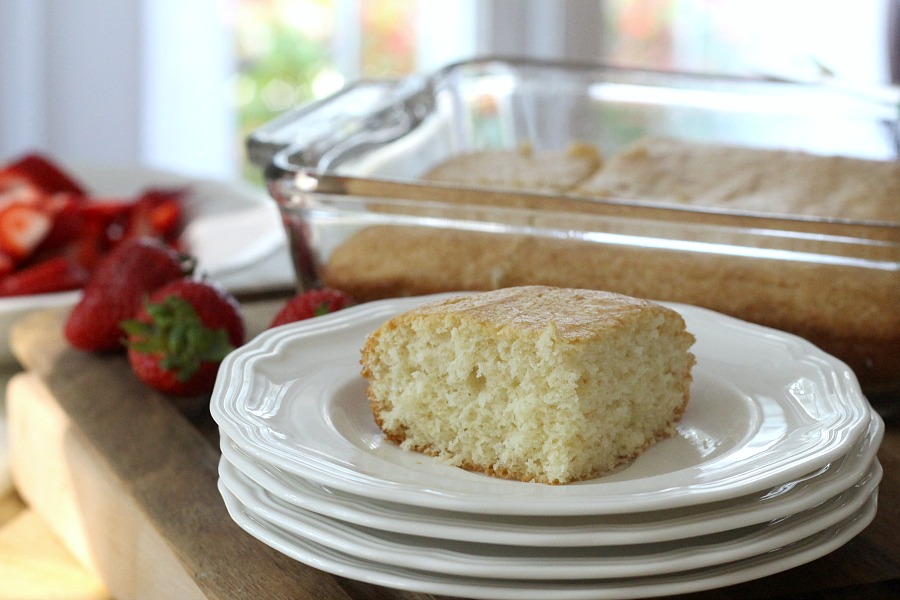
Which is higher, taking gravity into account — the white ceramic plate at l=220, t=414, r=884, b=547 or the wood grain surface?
the white ceramic plate at l=220, t=414, r=884, b=547

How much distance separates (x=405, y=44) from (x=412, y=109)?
2.66m

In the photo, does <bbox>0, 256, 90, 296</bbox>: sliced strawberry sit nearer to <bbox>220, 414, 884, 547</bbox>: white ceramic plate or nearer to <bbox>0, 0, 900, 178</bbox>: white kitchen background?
<bbox>220, 414, 884, 547</bbox>: white ceramic plate

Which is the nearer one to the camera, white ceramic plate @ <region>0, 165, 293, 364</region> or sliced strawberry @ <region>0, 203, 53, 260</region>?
white ceramic plate @ <region>0, 165, 293, 364</region>

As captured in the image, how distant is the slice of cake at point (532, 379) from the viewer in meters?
0.71

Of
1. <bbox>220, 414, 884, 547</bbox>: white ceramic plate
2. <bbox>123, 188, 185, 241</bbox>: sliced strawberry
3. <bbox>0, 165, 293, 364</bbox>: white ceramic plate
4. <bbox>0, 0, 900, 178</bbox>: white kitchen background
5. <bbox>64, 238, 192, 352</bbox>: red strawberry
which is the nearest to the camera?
<bbox>220, 414, 884, 547</bbox>: white ceramic plate

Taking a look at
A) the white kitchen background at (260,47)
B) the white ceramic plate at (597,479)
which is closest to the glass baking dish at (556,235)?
the white ceramic plate at (597,479)

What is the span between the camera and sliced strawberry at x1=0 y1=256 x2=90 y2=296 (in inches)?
60.7

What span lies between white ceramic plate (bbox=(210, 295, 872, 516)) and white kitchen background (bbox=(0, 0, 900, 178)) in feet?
5.71

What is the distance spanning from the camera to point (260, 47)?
161 inches

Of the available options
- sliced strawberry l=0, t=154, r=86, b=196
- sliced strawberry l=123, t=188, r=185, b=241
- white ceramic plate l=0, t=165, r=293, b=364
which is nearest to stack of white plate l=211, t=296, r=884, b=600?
white ceramic plate l=0, t=165, r=293, b=364

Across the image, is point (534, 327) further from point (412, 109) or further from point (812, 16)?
point (812, 16)

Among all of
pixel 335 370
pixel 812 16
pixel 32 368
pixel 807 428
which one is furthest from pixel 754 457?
pixel 812 16

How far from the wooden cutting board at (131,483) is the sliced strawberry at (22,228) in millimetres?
325

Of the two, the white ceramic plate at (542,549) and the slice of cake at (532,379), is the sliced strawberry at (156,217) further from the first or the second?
the white ceramic plate at (542,549)
